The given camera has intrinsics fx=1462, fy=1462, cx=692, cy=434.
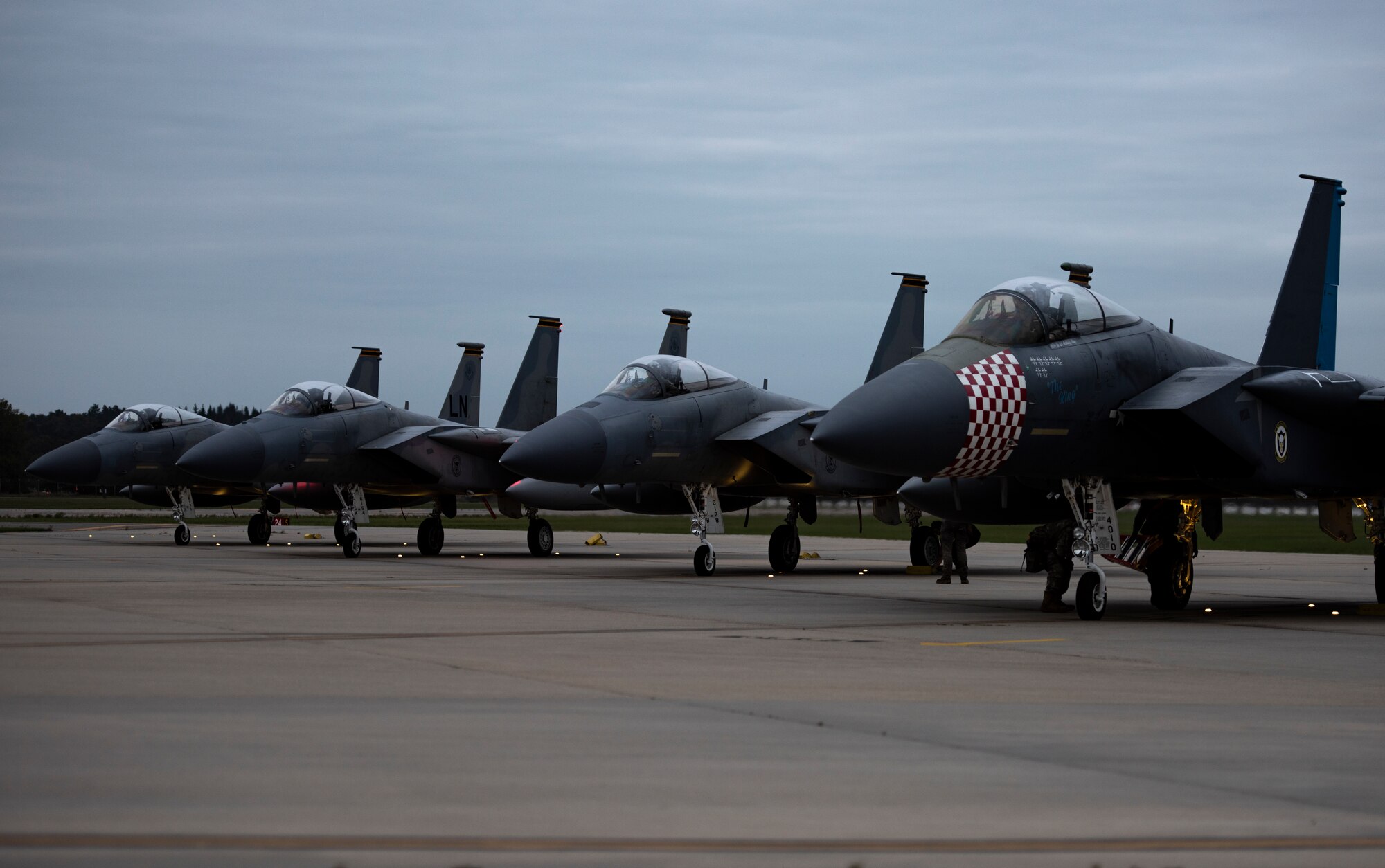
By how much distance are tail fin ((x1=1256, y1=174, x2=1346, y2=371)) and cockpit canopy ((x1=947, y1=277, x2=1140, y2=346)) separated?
2.81 meters

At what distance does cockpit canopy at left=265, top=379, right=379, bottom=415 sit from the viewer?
93.1 ft

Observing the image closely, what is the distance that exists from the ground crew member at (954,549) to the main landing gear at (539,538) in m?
10.6

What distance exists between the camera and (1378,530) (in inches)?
650

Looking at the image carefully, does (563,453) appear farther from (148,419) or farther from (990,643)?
(148,419)

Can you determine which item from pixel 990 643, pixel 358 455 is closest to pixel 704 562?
pixel 358 455

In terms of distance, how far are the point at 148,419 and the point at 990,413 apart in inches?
998

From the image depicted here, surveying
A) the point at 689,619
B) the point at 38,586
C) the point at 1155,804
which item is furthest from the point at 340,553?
the point at 1155,804

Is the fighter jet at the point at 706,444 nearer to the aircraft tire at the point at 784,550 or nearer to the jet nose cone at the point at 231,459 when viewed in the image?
the aircraft tire at the point at 784,550

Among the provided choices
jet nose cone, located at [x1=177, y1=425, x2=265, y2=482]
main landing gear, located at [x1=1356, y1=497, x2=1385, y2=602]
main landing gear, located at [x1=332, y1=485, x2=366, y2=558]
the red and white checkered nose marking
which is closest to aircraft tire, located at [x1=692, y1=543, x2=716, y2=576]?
main landing gear, located at [x1=332, y1=485, x2=366, y2=558]

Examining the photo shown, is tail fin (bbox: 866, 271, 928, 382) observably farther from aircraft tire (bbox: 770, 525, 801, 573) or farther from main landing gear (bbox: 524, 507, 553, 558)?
main landing gear (bbox: 524, 507, 553, 558)

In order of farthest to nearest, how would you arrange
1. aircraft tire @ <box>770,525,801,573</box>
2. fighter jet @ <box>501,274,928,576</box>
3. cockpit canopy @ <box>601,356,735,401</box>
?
aircraft tire @ <box>770,525,801,573</box> → cockpit canopy @ <box>601,356,735,401</box> → fighter jet @ <box>501,274,928,576</box>

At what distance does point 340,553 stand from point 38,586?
1296cm

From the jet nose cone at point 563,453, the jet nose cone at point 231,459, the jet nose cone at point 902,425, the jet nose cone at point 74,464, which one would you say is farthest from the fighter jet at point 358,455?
the jet nose cone at point 902,425

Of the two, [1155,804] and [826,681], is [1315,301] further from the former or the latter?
[1155,804]
